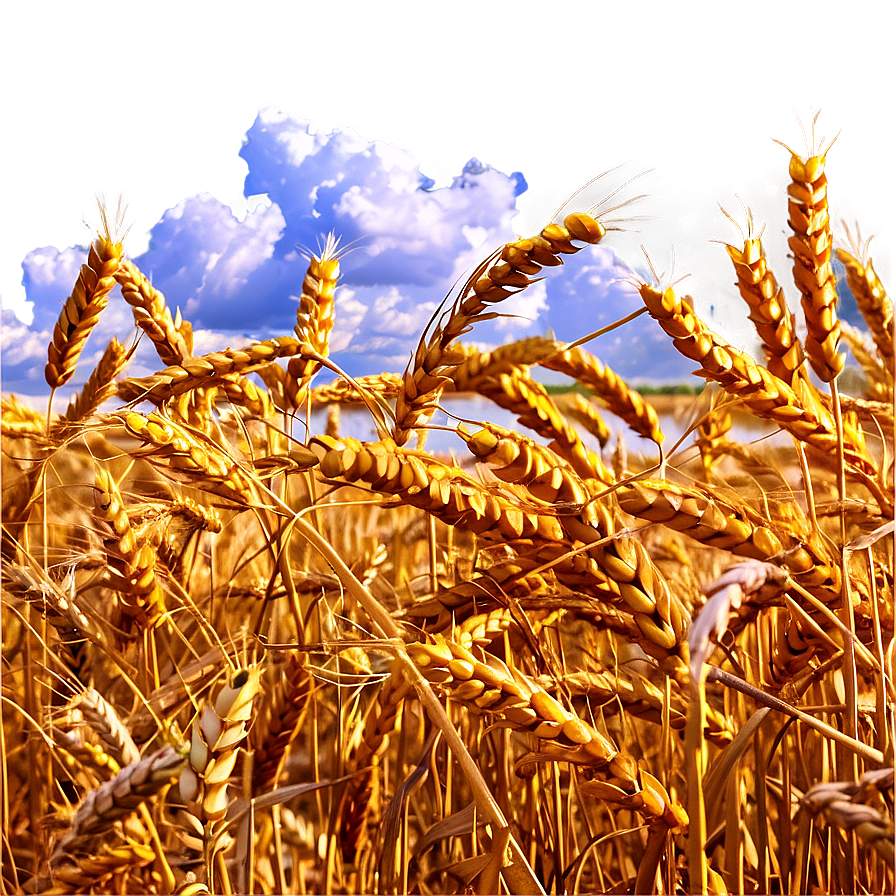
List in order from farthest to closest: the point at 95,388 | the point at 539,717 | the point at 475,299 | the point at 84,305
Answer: the point at 95,388
the point at 84,305
the point at 475,299
the point at 539,717

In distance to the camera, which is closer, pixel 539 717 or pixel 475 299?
pixel 539 717

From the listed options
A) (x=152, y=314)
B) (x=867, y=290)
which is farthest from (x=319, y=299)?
(x=867, y=290)

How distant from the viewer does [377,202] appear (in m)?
0.92

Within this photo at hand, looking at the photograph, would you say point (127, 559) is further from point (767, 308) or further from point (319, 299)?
point (767, 308)

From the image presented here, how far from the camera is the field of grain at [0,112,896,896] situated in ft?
1.48

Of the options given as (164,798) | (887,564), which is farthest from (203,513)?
(887,564)

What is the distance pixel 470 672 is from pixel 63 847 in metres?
0.34

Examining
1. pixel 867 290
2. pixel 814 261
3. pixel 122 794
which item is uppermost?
pixel 867 290

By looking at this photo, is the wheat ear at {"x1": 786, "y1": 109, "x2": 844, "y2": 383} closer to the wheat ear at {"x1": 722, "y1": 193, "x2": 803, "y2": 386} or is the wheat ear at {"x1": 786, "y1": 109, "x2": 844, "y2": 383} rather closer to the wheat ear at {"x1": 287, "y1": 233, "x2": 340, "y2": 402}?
the wheat ear at {"x1": 722, "y1": 193, "x2": 803, "y2": 386}

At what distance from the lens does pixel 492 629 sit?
24.4 inches

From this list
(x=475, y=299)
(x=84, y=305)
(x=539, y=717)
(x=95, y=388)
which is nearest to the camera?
(x=539, y=717)

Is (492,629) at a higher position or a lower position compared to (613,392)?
lower

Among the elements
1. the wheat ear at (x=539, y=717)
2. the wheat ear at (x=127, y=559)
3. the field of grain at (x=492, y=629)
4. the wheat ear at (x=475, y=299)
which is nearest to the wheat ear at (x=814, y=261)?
the field of grain at (x=492, y=629)

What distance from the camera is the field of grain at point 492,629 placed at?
45cm
